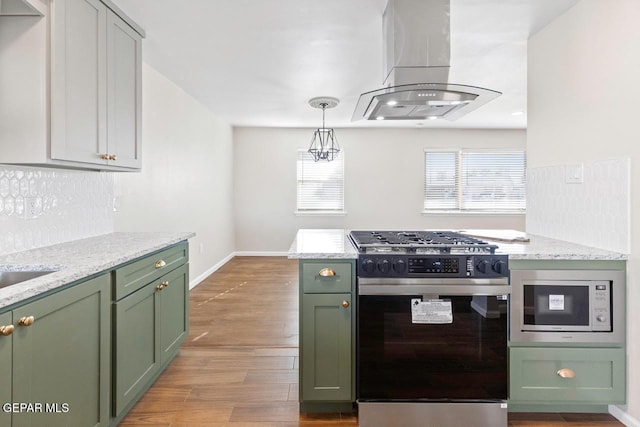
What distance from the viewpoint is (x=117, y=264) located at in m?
1.77

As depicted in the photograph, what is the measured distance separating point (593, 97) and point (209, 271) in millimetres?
4743

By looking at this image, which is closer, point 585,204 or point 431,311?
point 431,311

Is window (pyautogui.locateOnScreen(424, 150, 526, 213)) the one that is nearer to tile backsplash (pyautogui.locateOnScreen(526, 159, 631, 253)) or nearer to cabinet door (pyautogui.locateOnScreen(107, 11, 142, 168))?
tile backsplash (pyautogui.locateOnScreen(526, 159, 631, 253))

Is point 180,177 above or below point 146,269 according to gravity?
above

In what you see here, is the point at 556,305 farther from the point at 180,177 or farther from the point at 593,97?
the point at 180,177

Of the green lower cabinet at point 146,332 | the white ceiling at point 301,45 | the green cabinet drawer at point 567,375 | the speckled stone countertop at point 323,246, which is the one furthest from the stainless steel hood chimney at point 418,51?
the green lower cabinet at point 146,332

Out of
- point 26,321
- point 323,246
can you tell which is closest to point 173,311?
point 323,246

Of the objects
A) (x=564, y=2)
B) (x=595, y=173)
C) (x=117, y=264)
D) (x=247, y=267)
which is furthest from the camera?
(x=247, y=267)

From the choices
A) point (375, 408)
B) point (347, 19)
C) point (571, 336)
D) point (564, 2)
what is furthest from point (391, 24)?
point (375, 408)

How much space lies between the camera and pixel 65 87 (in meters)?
1.88

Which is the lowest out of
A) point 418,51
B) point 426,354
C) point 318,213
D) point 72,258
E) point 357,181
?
point 426,354

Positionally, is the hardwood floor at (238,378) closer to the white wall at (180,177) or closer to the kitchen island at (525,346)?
the kitchen island at (525,346)

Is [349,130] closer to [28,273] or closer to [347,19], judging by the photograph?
[347,19]

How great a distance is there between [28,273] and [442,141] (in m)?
6.50
